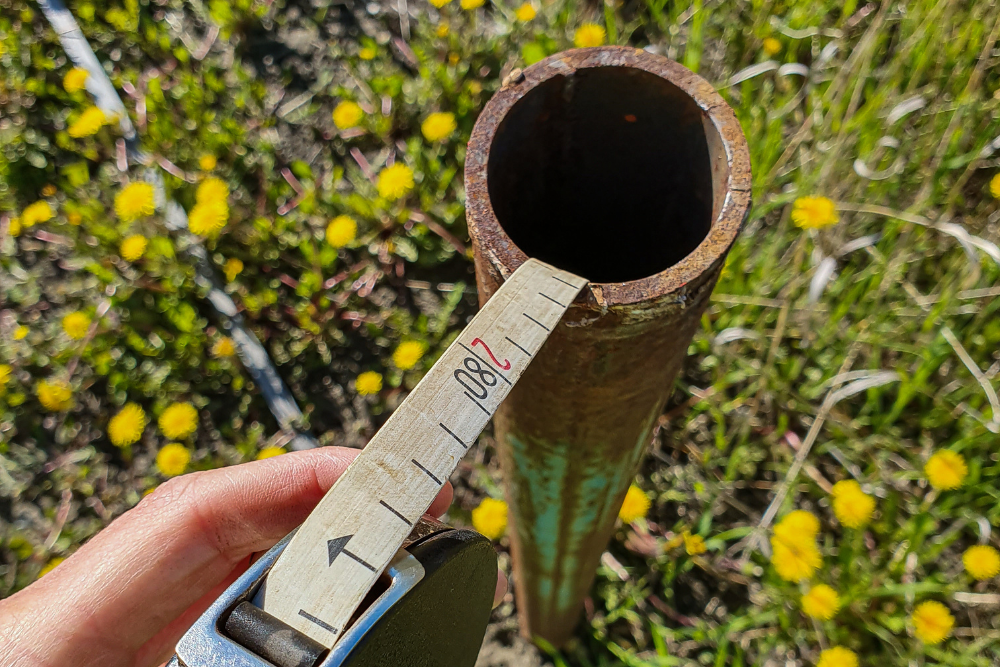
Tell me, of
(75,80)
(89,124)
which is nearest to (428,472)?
(89,124)

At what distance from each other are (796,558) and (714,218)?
50.7 inches

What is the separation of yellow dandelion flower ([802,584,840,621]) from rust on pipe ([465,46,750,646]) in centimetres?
68

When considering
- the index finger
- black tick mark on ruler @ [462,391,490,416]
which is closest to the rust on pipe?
black tick mark on ruler @ [462,391,490,416]

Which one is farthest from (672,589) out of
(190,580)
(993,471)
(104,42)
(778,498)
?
(104,42)

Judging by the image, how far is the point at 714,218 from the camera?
0.95 m

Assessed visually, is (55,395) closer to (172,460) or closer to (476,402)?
(172,460)

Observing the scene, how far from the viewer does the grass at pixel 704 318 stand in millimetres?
2064

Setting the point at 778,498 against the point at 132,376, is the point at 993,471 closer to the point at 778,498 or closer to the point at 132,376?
the point at 778,498

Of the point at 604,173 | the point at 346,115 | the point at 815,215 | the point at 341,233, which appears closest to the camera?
the point at 604,173

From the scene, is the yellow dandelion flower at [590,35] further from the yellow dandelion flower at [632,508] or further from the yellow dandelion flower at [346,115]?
the yellow dandelion flower at [632,508]

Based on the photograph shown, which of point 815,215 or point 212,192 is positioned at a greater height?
point 815,215

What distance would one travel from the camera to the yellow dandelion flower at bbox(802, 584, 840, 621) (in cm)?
177

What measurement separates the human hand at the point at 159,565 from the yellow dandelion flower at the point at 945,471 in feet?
4.32

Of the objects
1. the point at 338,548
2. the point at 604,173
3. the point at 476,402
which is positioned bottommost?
the point at 338,548
